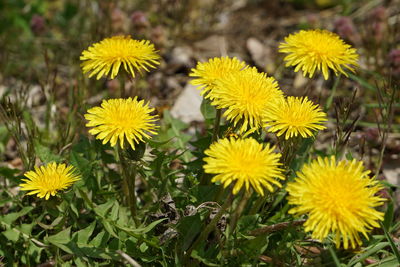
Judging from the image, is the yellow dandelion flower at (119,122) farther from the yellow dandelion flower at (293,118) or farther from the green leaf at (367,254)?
the green leaf at (367,254)

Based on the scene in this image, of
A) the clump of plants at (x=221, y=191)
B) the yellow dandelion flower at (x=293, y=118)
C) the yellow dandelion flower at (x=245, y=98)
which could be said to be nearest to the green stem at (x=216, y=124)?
the clump of plants at (x=221, y=191)

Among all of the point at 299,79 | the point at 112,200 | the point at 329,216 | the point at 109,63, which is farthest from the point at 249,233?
the point at 299,79

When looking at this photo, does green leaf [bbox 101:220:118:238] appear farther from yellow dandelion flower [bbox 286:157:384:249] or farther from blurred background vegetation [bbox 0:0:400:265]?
yellow dandelion flower [bbox 286:157:384:249]

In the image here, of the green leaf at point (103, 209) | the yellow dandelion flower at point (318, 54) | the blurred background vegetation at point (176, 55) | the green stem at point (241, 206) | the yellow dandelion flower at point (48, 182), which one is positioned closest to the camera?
the green stem at point (241, 206)

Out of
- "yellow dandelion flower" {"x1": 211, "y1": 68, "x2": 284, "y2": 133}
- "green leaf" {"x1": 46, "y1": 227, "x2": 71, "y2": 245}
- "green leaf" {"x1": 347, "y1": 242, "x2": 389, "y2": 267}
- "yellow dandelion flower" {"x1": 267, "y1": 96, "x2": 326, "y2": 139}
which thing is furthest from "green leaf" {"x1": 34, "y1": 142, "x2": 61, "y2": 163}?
"green leaf" {"x1": 347, "y1": 242, "x2": 389, "y2": 267}

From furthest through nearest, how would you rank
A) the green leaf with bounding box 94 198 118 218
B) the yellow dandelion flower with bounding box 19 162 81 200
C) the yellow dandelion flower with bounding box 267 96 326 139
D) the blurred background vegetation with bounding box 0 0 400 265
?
1. the blurred background vegetation with bounding box 0 0 400 265
2. the green leaf with bounding box 94 198 118 218
3. the yellow dandelion flower with bounding box 19 162 81 200
4. the yellow dandelion flower with bounding box 267 96 326 139
